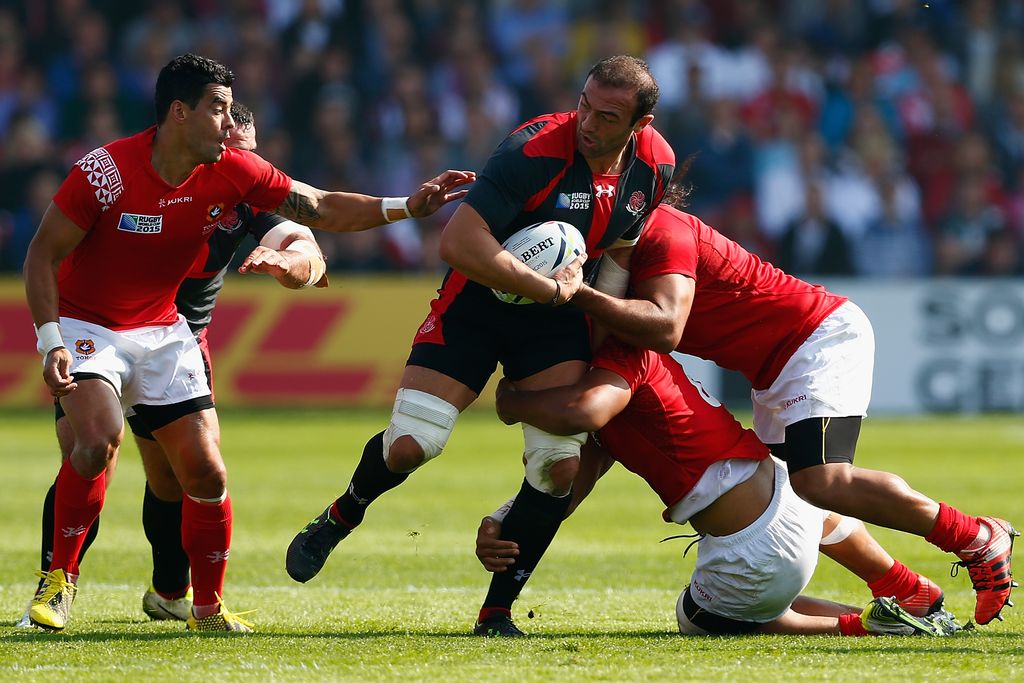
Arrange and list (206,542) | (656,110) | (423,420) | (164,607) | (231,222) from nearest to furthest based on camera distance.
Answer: (423,420) < (206,542) < (164,607) < (231,222) < (656,110)

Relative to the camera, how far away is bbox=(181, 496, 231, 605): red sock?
6.37 meters

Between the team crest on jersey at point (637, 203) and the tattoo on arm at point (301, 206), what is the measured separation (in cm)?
142

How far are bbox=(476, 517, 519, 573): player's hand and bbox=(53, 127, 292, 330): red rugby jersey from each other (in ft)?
5.73

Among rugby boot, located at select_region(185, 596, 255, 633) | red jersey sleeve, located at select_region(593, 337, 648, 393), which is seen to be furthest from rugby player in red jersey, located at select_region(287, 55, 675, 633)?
rugby boot, located at select_region(185, 596, 255, 633)

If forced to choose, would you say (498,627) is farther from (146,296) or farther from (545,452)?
(146,296)

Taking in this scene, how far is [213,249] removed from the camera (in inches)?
276

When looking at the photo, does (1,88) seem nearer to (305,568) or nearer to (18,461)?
(18,461)

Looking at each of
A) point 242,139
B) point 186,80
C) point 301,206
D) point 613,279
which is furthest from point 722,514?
point 242,139

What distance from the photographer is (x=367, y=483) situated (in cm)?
616

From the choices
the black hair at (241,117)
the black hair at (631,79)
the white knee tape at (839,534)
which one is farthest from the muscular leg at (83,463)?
the white knee tape at (839,534)

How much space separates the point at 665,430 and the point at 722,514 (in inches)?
16.0

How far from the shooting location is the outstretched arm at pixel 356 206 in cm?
661

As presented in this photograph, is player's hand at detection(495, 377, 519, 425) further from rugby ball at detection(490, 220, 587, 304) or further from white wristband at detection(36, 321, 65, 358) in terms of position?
white wristband at detection(36, 321, 65, 358)

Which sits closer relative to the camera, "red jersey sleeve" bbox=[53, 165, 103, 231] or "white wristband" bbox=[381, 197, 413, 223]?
"red jersey sleeve" bbox=[53, 165, 103, 231]
